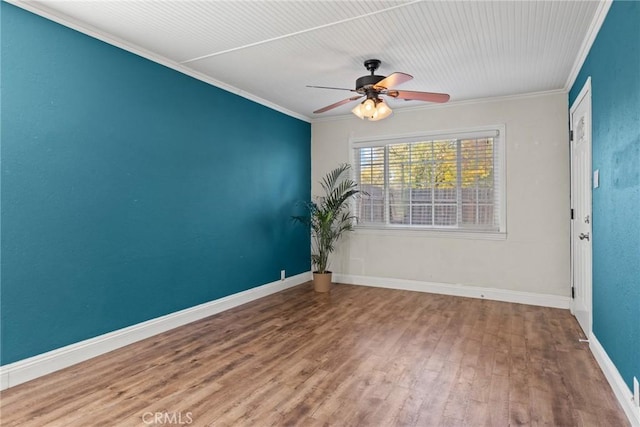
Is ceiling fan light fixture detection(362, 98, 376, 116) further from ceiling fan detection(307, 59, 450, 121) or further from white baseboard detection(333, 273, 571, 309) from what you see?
white baseboard detection(333, 273, 571, 309)

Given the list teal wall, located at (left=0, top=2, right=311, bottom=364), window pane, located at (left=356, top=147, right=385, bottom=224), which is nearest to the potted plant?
window pane, located at (left=356, top=147, right=385, bottom=224)

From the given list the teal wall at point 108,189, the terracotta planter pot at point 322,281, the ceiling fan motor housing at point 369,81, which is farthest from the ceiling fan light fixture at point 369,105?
the terracotta planter pot at point 322,281

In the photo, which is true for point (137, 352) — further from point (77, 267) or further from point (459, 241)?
point (459, 241)

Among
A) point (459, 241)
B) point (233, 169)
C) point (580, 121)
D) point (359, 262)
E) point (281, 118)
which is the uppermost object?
Answer: point (281, 118)

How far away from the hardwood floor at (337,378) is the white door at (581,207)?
0.99 feet

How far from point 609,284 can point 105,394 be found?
3.50 meters

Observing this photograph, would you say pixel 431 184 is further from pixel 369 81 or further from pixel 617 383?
pixel 617 383

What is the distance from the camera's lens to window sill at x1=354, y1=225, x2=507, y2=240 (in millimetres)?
4676

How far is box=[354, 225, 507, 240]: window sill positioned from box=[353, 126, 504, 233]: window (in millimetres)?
48

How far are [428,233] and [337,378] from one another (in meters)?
3.00

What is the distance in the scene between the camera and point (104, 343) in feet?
9.65

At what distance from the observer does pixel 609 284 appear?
98.2 inches

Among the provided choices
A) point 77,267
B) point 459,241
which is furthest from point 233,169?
point 459,241

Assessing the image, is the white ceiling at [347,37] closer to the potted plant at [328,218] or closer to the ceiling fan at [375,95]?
the ceiling fan at [375,95]
